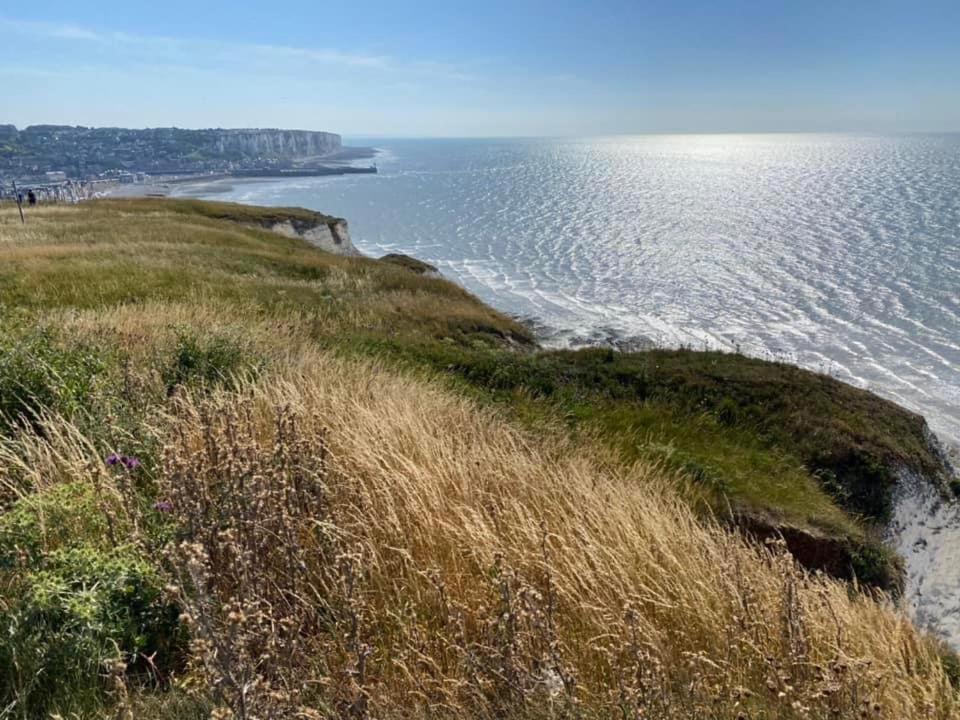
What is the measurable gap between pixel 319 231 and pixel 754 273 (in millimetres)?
32548

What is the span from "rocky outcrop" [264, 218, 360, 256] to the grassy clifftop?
40.7 meters

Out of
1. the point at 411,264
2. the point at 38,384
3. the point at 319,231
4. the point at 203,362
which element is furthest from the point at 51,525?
the point at 319,231

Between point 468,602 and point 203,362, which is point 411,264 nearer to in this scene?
point 203,362

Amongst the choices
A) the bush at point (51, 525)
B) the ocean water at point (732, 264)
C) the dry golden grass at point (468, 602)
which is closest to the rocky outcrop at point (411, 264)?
the ocean water at point (732, 264)

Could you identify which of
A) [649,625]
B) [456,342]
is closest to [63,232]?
[456,342]

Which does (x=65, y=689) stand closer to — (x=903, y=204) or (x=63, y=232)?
(x=63, y=232)

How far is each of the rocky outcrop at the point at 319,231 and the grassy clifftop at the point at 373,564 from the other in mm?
40698

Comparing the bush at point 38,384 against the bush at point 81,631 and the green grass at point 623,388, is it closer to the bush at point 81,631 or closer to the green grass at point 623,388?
the green grass at point 623,388

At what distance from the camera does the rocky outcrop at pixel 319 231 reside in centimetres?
4803

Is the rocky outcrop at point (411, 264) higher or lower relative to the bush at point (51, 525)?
lower

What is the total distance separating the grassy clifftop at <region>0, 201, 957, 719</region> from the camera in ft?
9.54

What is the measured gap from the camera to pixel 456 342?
59.8ft

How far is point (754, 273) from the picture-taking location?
142 ft

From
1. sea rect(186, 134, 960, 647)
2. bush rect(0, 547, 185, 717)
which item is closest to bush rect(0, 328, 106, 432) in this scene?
bush rect(0, 547, 185, 717)
